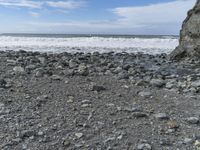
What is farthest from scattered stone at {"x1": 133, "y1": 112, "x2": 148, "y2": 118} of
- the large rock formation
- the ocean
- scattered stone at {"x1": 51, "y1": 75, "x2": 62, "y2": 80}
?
the ocean

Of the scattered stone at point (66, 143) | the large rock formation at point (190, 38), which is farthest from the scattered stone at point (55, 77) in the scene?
the large rock formation at point (190, 38)

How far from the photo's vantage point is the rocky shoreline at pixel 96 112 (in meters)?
4.68

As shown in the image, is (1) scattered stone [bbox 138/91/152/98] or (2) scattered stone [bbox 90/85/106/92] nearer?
(1) scattered stone [bbox 138/91/152/98]

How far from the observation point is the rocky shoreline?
4.68 meters

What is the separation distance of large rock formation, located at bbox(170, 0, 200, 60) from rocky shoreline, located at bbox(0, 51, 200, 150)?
604 centimetres

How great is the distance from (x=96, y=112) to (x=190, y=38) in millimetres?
10500

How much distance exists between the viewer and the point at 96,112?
5730 mm

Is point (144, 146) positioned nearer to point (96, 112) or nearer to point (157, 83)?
point (96, 112)

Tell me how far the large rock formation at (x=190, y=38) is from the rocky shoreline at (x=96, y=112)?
604 cm

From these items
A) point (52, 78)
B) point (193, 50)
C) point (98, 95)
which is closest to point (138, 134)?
point (98, 95)

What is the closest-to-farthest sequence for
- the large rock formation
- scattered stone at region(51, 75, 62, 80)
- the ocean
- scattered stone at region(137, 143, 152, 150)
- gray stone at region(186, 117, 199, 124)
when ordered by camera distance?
scattered stone at region(137, 143, 152, 150)
gray stone at region(186, 117, 199, 124)
scattered stone at region(51, 75, 62, 80)
the large rock formation
the ocean

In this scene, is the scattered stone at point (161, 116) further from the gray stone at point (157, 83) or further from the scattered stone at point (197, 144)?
the gray stone at point (157, 83)

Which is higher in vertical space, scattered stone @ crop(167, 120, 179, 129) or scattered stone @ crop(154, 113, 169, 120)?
scattered stone @ crop(154, 113, 169, 120)

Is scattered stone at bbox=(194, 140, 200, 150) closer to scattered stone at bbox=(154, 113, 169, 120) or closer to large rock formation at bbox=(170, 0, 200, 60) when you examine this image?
scattered stone at bbox=(154, 113, 169, 120)
